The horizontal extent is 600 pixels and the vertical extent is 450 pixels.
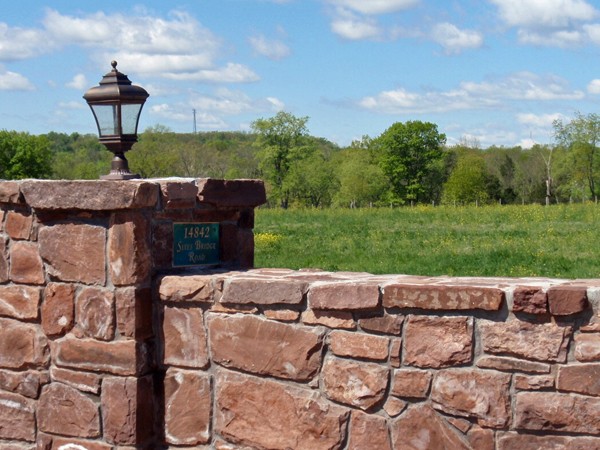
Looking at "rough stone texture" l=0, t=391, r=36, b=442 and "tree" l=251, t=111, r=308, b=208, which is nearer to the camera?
"rough stone texture" l=0, t=391, r=36, b=442

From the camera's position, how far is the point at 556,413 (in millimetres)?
3410

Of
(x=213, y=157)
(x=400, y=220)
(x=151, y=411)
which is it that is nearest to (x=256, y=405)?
(x=151, y=411)

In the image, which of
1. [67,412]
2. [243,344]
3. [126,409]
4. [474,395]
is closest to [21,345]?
[67,412]

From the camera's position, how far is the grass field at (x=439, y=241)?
14188 mm

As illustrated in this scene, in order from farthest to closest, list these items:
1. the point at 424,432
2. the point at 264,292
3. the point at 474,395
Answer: the point at 264,292 → the point at 424,432 → the point at 474,395

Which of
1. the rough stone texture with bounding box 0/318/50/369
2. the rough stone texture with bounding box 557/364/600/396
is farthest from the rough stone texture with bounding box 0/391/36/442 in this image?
the rough stone texture with bounding box 557/364/600/396

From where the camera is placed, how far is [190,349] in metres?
4.30

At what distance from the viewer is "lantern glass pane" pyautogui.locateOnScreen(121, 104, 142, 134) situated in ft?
22.5

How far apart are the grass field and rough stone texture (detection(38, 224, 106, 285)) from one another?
944 cm

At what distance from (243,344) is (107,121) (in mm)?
3350

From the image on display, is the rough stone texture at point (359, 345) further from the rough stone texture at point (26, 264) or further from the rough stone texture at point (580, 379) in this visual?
the rough stone texture at point (26, 264)

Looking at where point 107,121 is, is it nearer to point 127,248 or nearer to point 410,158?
point 127,248

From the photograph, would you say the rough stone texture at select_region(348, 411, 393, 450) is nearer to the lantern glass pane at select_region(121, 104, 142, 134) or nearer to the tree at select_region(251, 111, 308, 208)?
the lantern glass pane at select_region(121, 104, 142, 134)

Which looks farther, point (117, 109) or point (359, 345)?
point (117, 109)
